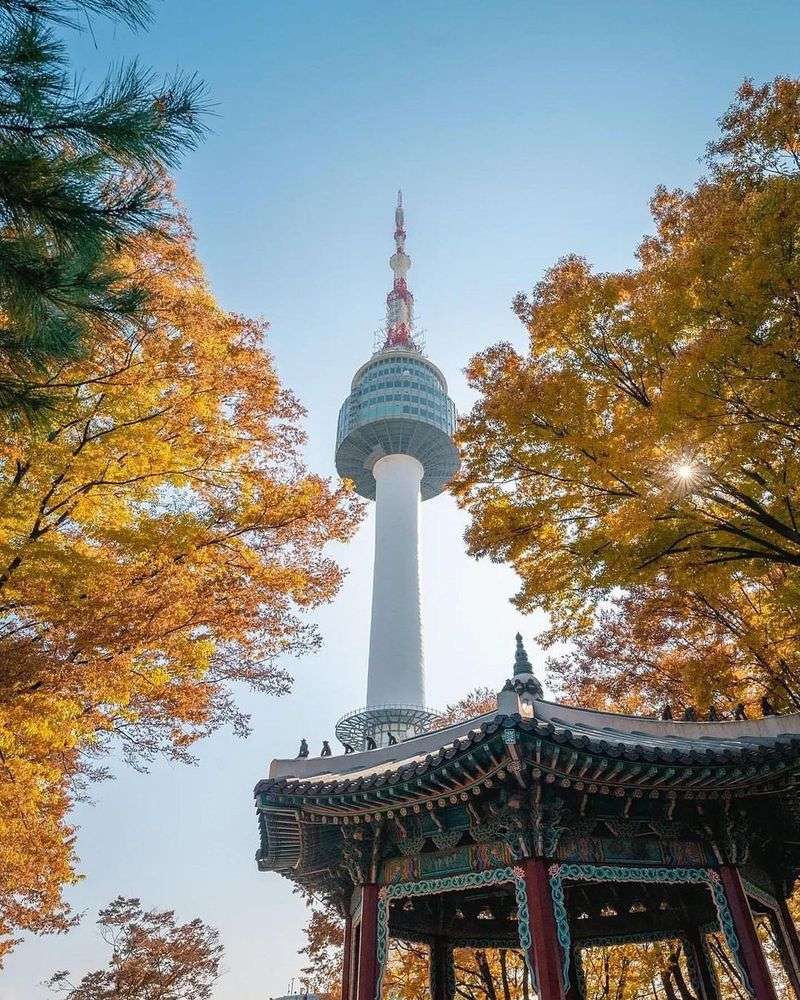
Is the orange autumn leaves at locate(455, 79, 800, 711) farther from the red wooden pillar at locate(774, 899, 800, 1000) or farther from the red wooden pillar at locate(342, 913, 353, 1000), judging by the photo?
the red wooden pillar at locate(342, 913, 353, 1000)

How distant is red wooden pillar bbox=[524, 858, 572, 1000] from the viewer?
686 centimetres

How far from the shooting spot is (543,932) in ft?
23.1

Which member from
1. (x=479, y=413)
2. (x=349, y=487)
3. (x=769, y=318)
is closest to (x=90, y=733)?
(x=349, y=487)

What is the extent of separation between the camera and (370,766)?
34.6ft

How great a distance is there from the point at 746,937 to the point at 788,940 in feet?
6.52

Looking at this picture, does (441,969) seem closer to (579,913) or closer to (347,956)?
(347,956)

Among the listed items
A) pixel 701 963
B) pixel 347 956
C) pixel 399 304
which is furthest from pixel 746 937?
pixel 399 304

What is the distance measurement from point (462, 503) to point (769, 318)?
4996 millimetres

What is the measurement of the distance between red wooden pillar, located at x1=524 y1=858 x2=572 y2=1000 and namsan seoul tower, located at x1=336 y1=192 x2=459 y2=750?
103 feet

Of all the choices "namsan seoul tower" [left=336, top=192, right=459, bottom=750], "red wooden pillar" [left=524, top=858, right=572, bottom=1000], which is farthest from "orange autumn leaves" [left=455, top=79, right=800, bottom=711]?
"namsan seoul tower" [left=336, top=192, right=459, bottom=750]

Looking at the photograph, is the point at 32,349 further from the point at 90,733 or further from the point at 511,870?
the point at 511,870

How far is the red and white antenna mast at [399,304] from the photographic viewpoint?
58812 millimetres

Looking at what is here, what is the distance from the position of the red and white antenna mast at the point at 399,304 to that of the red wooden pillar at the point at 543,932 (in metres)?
53.6

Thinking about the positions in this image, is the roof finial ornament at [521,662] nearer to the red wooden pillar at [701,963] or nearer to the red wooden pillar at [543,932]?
the red wooden pillar at [543,932]
